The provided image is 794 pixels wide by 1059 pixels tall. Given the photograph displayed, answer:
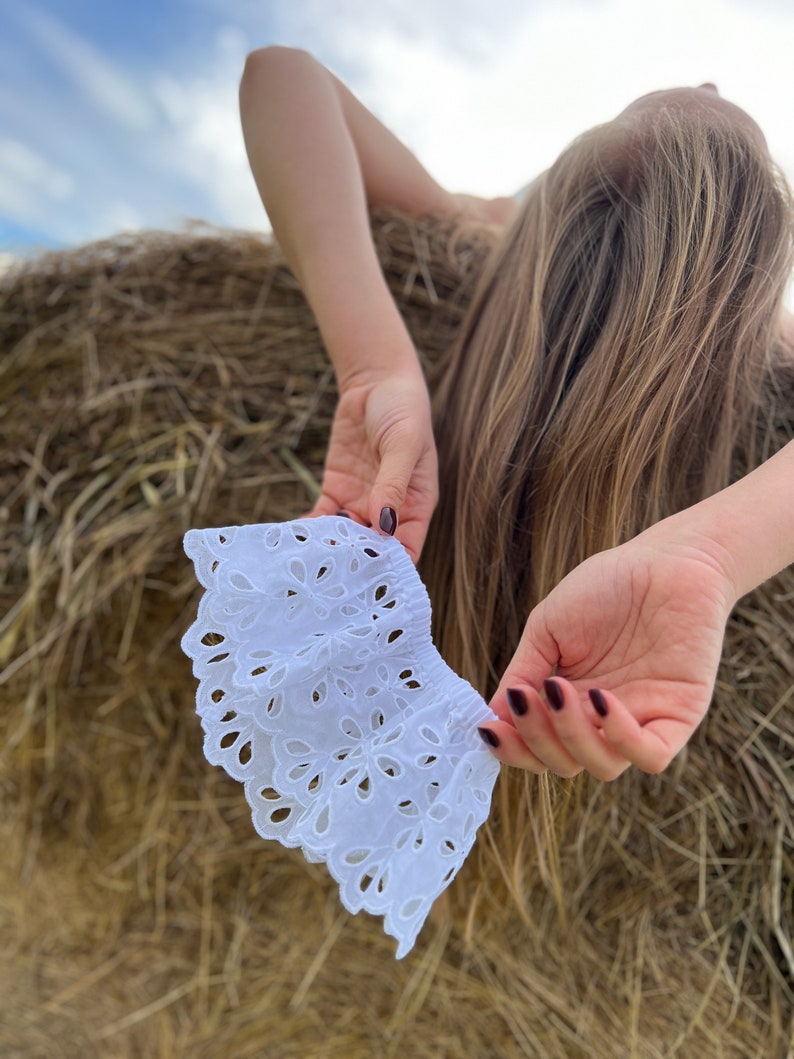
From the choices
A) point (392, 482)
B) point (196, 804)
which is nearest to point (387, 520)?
point (392, 482)

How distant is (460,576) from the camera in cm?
69

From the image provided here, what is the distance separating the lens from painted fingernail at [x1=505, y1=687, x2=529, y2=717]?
0.42 metres

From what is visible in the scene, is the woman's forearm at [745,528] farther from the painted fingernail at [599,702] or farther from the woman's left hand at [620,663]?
the painted fingernail at [599,702]

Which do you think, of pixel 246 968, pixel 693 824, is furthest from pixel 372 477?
pixel 246 968

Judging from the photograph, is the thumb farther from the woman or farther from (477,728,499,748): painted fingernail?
(477,728,499,748): painted fingernail

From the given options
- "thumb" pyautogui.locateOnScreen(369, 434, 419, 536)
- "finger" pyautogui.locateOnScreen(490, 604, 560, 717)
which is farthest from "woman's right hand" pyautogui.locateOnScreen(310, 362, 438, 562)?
"finger" pyautogui.locateOnScreen(490, 604, 560, 717)

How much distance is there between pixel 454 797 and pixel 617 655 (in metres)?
0.15

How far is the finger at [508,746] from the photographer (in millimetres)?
458

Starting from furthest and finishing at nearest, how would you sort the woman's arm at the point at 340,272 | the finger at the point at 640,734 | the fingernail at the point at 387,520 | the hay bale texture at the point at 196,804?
the hay bale texture at the point at 196,804 → the woman's arm at the point at 340,272 → the fingernail at the point at 387,520 → the finger at the point at 640,734

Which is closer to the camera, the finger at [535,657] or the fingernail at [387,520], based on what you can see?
the finger at [535,657]

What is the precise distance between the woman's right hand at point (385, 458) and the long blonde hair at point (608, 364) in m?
0.06

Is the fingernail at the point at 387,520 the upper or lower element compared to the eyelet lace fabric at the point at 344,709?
upper

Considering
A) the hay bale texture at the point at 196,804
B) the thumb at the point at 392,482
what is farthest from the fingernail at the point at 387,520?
the hay bale texture at the point at 196,804

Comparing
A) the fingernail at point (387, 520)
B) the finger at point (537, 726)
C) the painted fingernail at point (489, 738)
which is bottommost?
the painted fingernail at point (489, 738)
